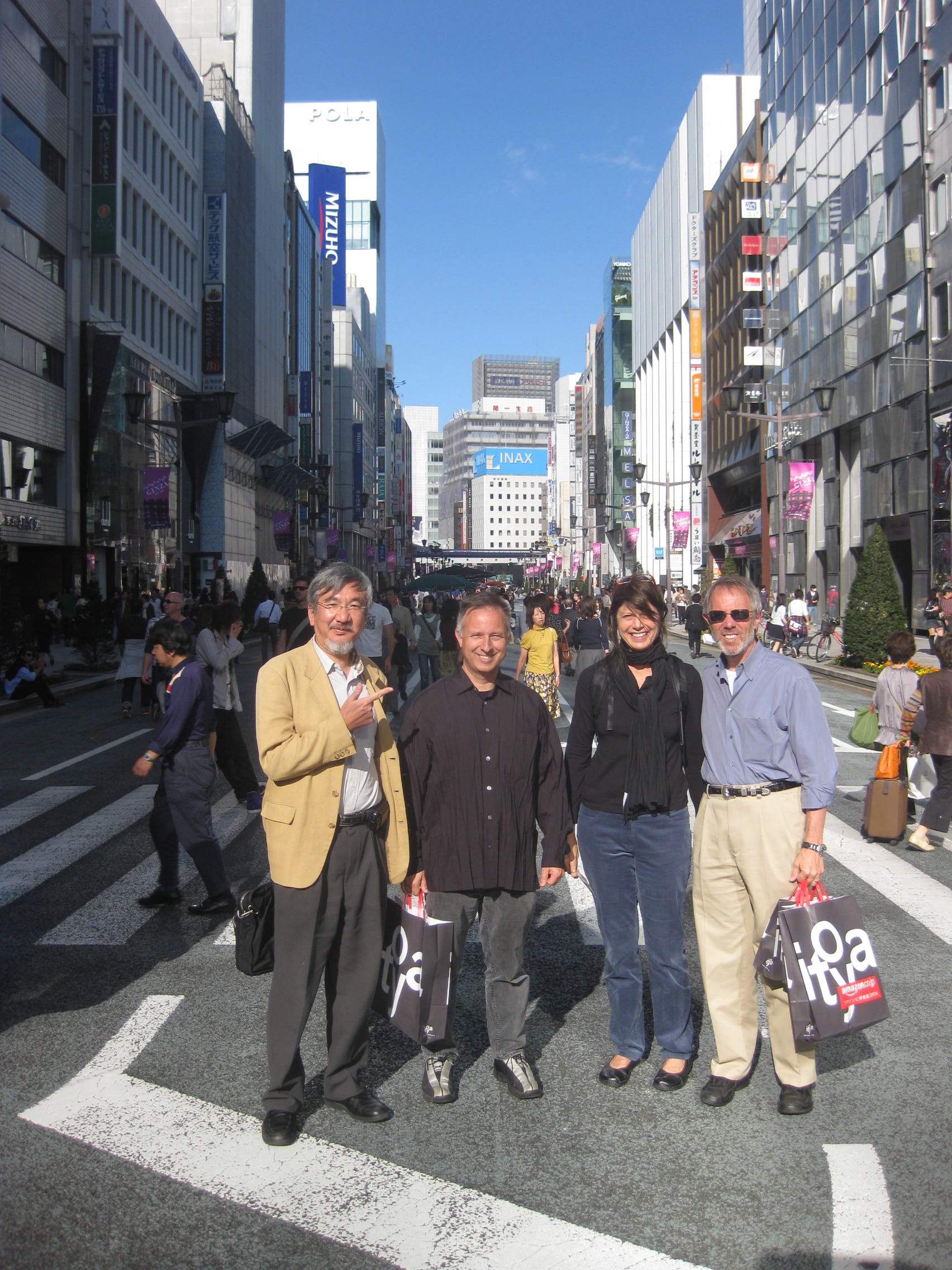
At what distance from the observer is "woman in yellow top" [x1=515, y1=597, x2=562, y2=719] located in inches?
513

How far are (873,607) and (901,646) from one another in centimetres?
1740

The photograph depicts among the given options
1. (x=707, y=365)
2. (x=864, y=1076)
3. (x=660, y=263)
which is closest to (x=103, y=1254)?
(x=864, y=1076)

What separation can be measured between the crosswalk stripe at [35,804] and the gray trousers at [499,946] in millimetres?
6274

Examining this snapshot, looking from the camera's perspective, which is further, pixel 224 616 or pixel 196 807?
pixel 224 616

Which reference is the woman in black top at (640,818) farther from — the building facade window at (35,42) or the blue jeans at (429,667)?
the building facade window at (35,42)

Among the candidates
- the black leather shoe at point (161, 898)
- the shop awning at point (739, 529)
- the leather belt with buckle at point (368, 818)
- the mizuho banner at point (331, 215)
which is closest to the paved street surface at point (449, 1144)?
the black leather shoe at point (161, 898)

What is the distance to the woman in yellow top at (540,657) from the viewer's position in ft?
42.7

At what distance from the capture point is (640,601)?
4379 millimetres

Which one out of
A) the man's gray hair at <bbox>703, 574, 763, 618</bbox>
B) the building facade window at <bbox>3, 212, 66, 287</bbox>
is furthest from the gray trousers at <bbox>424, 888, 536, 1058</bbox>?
the building facade window at <bbox>3, 212, 66, 287</bbox>

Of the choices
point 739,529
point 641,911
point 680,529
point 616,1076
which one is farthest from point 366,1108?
point 680,529

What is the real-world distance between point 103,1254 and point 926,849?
23.2 feet

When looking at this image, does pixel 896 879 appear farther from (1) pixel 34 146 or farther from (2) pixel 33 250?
(1) pixel 34 146

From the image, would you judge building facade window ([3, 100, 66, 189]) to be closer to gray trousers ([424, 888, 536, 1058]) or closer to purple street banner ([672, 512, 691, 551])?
gray trousers ([424, 888, 536, 1058])

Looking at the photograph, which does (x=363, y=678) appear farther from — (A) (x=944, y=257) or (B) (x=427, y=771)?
(A) (x=944, y=257)
